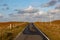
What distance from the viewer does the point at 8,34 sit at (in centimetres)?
1836

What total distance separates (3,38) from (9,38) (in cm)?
82

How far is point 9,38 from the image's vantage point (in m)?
17.6

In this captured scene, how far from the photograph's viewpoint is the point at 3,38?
18188 millimetres

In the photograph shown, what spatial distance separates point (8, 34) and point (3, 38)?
59 cm

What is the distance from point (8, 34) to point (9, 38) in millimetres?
797
